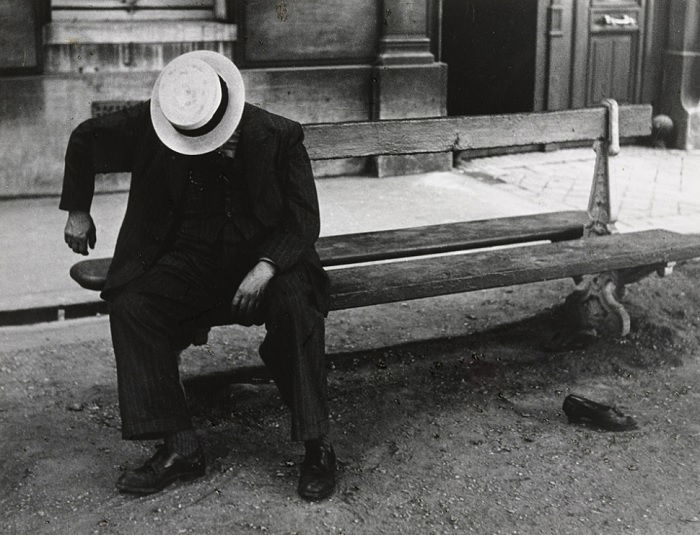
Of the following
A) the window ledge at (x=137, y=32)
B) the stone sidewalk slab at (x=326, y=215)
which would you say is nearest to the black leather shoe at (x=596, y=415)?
the stone sidewalk slab at (x=326, y=215)

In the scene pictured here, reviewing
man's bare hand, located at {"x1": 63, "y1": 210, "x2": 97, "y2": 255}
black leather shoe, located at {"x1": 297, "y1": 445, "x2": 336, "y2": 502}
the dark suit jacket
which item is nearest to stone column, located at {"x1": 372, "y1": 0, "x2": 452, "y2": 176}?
the dark suit jacket

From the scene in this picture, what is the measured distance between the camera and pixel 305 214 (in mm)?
3830

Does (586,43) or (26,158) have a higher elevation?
(586,43)

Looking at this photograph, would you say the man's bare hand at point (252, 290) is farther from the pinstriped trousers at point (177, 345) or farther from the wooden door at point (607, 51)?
the wooden door at point (607, 51)

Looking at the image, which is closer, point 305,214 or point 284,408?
point 305,214

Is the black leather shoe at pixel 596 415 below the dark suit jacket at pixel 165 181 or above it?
below

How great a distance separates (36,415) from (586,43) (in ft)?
24.2

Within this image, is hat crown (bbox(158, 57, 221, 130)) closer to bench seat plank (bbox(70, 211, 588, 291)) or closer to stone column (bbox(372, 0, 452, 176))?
bench seat plank (bbox(70, 211, 588, 291))

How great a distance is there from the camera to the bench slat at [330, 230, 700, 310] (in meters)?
4.14

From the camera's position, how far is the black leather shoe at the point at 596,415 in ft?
13.5

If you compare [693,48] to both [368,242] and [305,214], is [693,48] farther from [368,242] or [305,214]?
[305,214]

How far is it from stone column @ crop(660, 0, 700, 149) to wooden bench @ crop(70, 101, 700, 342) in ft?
17.3

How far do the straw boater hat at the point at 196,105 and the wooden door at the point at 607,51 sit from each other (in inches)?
272

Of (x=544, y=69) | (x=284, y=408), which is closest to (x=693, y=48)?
(x=544, y=69)
